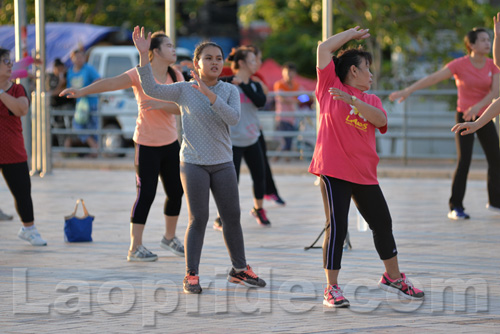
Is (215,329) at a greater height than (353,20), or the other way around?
(353,20)

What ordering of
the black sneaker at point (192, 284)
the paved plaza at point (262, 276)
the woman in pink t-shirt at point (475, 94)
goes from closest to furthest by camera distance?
1. the paved plaza at point (262, 276)
2. the black sneaker at point (192, 284)
3. the woman in pink t-shirt at point (475, 94)

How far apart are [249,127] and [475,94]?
2.47m

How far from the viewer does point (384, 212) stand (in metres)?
6.57

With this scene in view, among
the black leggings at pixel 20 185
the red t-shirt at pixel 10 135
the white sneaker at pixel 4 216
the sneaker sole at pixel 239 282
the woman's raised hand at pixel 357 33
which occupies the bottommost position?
the white sneaker at pixel 4 216

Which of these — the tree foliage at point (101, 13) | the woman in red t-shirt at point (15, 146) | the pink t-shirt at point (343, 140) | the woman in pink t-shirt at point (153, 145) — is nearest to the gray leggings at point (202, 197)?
the pink t-shirt at point (343, 140)

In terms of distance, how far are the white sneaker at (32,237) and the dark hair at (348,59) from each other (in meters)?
3.81

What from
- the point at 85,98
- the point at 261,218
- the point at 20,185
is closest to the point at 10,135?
the point at 20,185

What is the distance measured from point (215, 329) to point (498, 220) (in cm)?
567

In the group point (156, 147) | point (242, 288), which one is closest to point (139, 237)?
point (156, 147)

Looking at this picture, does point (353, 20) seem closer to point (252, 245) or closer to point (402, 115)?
point (402, 115)

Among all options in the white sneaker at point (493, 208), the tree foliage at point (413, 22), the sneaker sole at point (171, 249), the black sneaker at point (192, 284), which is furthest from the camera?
the tree foliage at point (413, 22)

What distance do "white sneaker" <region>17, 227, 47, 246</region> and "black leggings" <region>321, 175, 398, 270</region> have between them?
3572 millimetres

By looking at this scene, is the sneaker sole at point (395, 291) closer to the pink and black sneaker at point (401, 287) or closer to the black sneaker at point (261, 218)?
the pink and black sneaker at point (401, 287)

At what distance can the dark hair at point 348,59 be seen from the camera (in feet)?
21.4
